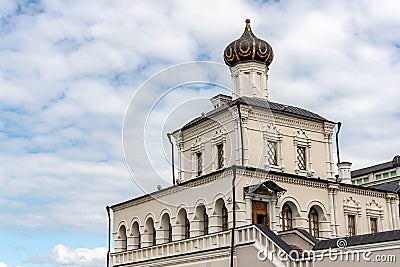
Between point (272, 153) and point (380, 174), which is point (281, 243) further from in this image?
point (380, 174)

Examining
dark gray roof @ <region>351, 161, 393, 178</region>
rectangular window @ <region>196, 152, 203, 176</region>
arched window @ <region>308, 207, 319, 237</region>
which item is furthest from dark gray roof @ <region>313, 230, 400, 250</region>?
dark gray roof @ <region>351, 161, 393, 178</region>

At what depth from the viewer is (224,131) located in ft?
93.8

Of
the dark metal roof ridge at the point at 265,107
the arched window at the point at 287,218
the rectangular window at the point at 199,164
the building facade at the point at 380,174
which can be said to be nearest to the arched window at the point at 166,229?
the rectangular window at the point at 199,164

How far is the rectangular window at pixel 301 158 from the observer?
2908cm

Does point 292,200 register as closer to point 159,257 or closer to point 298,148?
point 298,148

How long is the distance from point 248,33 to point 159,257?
11.9 m

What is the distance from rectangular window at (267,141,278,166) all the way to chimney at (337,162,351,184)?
13.3 ft

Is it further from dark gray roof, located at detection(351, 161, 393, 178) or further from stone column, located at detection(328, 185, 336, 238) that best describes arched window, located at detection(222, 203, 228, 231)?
dark gray roof, located at detection(351, 161, 393, 178)

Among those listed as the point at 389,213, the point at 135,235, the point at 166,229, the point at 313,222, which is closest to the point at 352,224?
the point at 313,222

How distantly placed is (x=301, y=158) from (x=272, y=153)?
1.68 metres

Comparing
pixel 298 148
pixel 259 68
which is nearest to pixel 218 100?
pixel 259 68

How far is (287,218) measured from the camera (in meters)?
25.8

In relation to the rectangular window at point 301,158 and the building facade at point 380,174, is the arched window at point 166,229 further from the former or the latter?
the building facade at point 380,174

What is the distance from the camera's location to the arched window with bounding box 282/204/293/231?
25.6m
